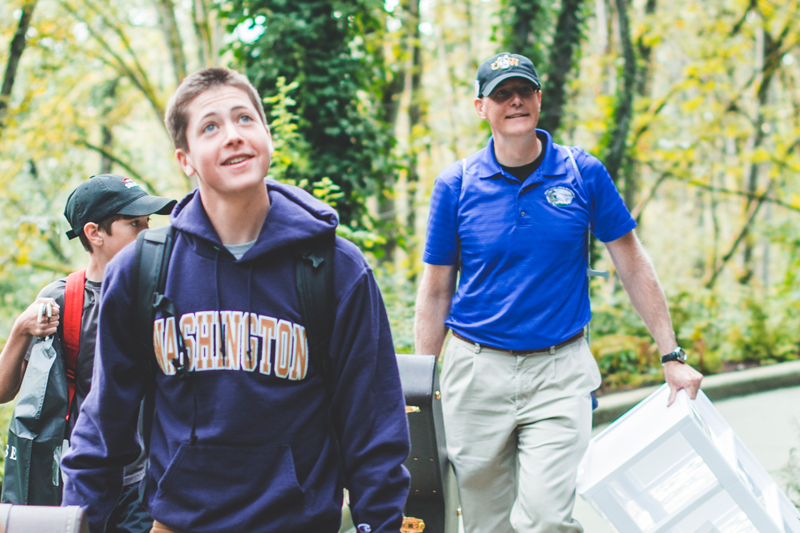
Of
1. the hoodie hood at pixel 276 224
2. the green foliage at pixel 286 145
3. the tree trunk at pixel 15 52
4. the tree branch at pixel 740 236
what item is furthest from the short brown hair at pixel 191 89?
the tree branch at pixel 740 236

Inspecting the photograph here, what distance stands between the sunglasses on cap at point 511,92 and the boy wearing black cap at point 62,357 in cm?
158

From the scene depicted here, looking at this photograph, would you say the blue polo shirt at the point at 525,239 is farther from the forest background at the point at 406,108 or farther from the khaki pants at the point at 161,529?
the forest background at the point at 406,108

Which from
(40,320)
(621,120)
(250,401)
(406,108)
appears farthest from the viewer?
(406,108)

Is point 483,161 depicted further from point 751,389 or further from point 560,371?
point 751,389

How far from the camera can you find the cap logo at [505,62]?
341 centimetres

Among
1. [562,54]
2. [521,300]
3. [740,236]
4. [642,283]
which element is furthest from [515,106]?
[740,236]

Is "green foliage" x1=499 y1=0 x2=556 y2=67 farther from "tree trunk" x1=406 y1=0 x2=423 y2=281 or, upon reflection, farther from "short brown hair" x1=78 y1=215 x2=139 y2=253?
"short brown hair" x1=78 y1=215 x2=139 y2=253

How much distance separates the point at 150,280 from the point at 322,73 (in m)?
5.57

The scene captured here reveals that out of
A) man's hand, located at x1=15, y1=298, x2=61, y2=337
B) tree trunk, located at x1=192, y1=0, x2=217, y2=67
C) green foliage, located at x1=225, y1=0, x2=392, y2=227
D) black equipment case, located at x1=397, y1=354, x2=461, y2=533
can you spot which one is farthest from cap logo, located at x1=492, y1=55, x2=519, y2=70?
tree trunk, located at x1=192, y1=0, x2=217, y2=67

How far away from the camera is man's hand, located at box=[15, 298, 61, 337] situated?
254 cm

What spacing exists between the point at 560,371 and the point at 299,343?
1.76m

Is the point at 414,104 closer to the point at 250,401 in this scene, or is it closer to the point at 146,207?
the point at 146,207

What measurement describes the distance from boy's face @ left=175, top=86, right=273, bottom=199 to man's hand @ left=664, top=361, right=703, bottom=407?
2025mm

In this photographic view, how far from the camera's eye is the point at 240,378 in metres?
1.84
